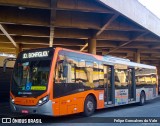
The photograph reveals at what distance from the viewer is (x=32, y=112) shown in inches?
432

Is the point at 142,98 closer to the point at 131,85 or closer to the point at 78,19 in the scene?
the point at 131,85

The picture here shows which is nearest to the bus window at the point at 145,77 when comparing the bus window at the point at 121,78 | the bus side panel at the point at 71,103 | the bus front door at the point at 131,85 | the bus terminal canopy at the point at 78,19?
the bus front door at the point at 131,85

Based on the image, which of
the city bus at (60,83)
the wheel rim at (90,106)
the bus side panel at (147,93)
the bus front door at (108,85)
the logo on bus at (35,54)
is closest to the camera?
the city bus at (60,83)

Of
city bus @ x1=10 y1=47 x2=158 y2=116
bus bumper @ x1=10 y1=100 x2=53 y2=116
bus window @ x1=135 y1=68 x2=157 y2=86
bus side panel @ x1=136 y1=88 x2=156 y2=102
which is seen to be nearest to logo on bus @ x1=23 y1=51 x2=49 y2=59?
city bus @ x1=10 y1=47 x2=158 y2=116

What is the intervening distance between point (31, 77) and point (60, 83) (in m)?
1.16

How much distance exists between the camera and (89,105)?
1342cm

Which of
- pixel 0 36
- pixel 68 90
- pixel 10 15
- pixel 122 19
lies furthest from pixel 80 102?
pixel 0 36

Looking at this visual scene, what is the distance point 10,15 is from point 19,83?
10008mm

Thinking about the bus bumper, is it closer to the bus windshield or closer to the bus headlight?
the bus headlight

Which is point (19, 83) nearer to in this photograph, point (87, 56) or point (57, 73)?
point (57, 73)

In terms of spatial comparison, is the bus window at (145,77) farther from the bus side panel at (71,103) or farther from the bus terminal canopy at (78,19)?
the bus side panel at (71,103)

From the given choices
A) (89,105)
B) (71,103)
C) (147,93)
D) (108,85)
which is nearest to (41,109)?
(71,103)

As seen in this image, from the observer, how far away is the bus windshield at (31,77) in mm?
11125

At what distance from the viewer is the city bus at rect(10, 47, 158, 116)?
11023 mm
